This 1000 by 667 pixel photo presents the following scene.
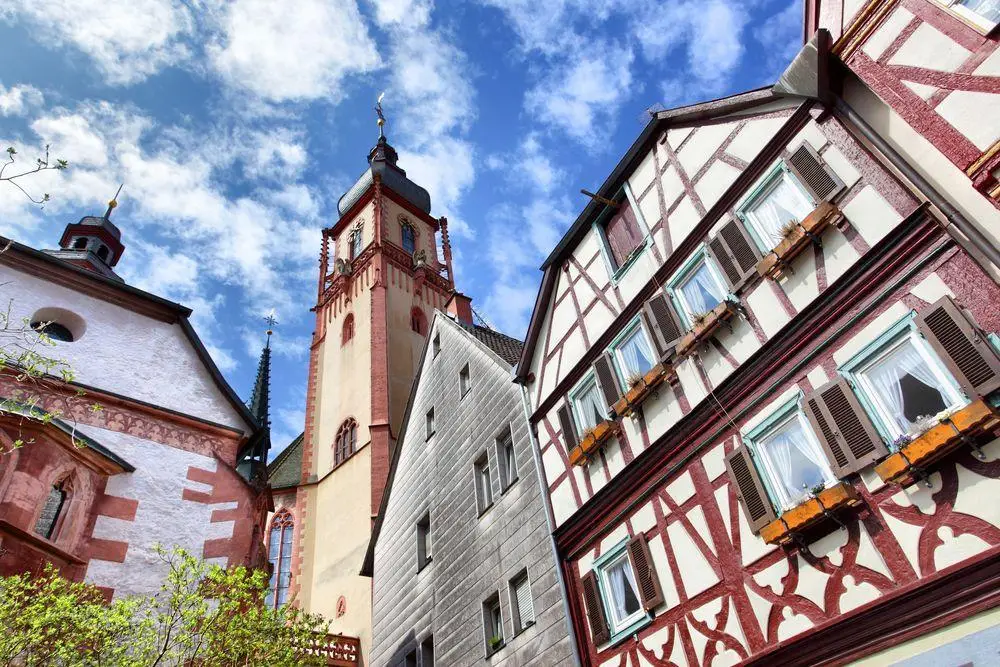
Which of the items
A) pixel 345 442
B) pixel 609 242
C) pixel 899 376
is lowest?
pixel 899 376

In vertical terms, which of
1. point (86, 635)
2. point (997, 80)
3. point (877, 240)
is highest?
point (997, 80)

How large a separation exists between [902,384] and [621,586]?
15.2 ft

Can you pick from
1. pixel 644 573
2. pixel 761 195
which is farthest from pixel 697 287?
pixel 644 573

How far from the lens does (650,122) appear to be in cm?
1127

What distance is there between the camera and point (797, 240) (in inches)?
314

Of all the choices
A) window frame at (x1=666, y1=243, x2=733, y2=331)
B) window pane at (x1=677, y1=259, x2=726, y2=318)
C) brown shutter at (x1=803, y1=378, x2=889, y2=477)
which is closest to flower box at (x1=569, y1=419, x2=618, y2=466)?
window frame at (x1=666, y1=243, x2=733, y2=331)

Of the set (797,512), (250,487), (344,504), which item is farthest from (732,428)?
(344,504)

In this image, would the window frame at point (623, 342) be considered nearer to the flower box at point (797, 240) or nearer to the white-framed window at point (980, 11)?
the flower box at point (797, 240)

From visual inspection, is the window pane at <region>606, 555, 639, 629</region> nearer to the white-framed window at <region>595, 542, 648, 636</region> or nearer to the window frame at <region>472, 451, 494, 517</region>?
the white-framed window at <region>595, 542, 648, 636</region>

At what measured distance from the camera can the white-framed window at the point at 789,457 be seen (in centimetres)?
723

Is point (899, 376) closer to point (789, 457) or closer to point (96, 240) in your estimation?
point (789, 457)

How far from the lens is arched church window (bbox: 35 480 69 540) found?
12.0m

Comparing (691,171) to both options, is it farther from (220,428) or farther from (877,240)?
(220,428)

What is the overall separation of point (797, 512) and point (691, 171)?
17.4ft
